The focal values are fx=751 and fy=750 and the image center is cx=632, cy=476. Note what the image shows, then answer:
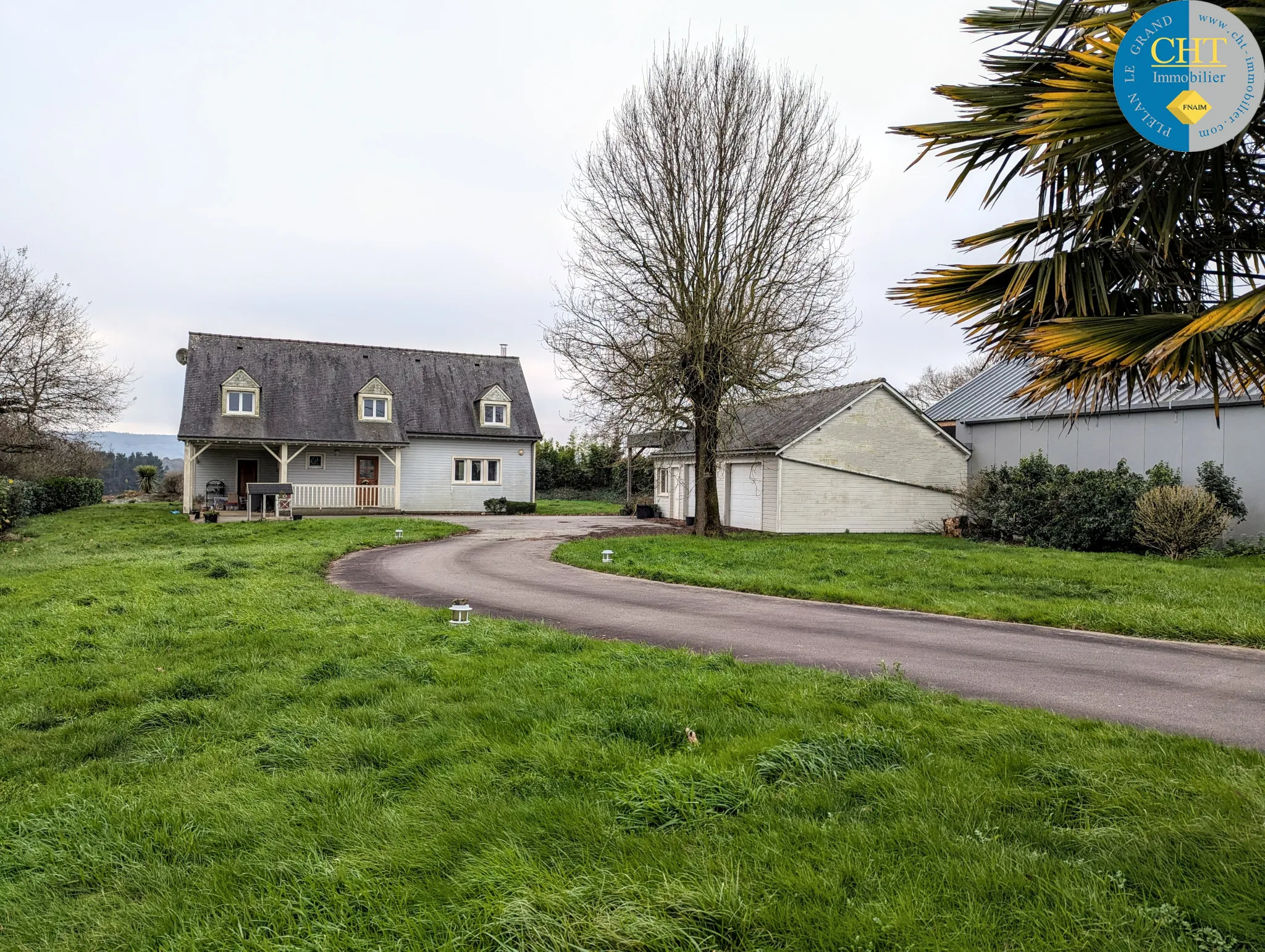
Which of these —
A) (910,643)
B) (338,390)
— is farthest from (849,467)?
(338,390)

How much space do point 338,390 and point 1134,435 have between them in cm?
3137

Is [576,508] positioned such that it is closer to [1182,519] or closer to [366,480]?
[366,480]

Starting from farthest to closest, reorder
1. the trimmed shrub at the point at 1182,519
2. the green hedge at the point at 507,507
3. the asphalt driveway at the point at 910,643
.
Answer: the green hedge at the point at 507,507 < the trimmed shrub at the point at 1182,519 < the asphalt driveway at the point at 910,643

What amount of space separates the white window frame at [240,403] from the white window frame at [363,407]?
4089mm

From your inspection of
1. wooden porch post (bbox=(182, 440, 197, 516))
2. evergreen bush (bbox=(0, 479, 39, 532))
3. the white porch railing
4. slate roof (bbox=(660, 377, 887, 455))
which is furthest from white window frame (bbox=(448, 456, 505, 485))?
evergreen bush (bbox=(0, 479, 39, 532))

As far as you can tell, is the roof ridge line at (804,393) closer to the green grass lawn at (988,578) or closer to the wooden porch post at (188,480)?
the green grass lawn at (988,578)

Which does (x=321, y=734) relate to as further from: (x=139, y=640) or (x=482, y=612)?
(x=482, y=612)

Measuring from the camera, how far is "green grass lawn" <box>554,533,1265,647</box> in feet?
32.5

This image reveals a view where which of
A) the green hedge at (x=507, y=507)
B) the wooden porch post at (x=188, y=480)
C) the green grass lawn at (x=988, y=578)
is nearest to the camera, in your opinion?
the green grass lawn at (x=988, y=578)

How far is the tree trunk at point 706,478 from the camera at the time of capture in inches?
848

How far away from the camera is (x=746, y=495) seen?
27.6 meters

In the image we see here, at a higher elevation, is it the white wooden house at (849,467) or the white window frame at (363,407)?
the white window frame at (363,407)

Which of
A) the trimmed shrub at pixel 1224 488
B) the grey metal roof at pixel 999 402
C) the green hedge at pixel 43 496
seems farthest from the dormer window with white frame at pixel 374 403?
the trimmed shrub at pixel 1224 488

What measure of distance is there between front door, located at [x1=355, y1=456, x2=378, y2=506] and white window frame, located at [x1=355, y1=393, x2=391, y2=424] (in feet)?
5.82
